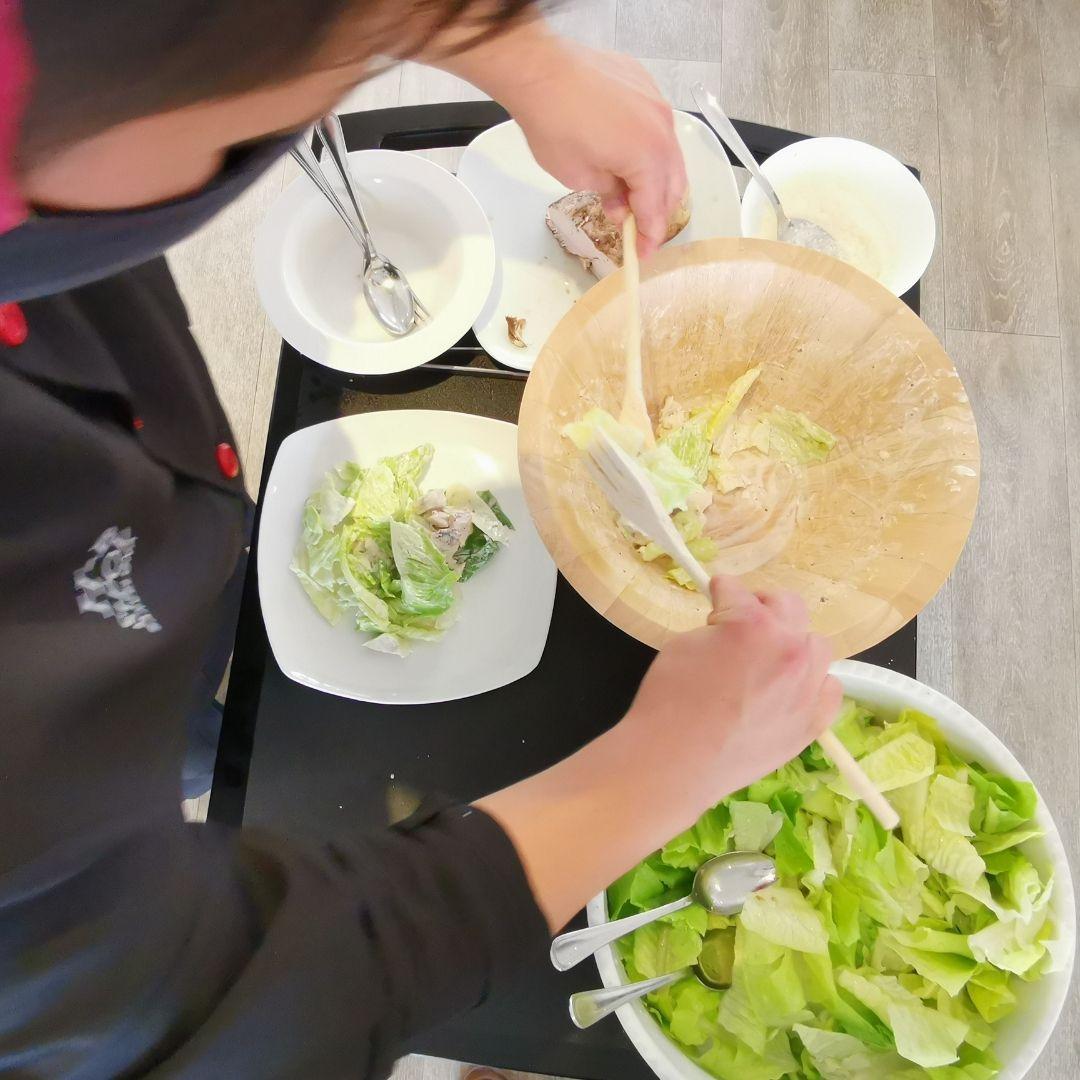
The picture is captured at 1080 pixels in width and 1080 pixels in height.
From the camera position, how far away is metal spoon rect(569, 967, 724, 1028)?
0.60 m

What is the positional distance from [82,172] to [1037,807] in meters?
0.76

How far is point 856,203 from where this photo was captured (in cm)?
84

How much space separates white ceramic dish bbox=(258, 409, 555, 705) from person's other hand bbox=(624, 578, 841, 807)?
0.65 feet

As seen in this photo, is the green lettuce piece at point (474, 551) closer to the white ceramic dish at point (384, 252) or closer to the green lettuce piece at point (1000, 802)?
the white ceramic dish at point (384, 252)

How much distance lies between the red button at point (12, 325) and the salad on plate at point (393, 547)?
1.10ft

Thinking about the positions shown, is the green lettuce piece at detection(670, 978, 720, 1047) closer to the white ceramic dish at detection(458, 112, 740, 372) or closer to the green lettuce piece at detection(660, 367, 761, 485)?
the green lettuce piece at detection(660, 367, 761, 485)

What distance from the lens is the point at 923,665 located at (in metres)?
1.17

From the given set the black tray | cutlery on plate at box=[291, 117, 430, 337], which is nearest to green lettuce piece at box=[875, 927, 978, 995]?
the black tray

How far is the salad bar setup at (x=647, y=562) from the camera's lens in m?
0.62

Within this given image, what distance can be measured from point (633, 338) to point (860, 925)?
1.78 ft

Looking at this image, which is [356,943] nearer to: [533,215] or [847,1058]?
[847,1058]

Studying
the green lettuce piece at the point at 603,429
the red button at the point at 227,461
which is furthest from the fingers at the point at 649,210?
the red button at the point at 227,461

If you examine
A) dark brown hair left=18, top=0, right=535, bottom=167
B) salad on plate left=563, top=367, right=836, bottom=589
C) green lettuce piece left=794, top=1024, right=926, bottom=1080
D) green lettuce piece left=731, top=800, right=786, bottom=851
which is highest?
dark brown hair left=18, top=0, right=535, bottom=167

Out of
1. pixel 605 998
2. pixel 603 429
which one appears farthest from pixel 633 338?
pixel 605 998
